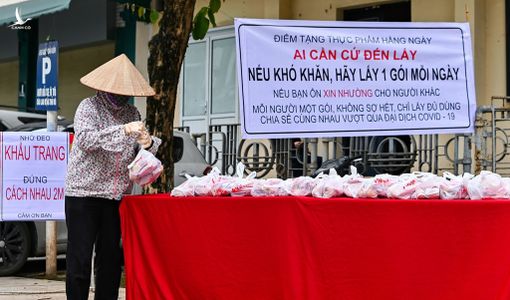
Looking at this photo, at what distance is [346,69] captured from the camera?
5.96 metres

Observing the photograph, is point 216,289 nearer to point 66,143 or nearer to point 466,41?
point 466,41

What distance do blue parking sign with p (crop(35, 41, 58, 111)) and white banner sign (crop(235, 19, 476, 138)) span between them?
3836 millimetres

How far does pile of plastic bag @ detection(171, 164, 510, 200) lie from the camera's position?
4586mm

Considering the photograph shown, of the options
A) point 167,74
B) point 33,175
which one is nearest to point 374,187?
point 167,74

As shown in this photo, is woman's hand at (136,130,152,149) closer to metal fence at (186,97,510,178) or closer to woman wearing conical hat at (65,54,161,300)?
woman wearing conical hat at (65,54,161,300)

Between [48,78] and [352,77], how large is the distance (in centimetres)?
443

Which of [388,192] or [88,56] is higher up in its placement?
[88,56]

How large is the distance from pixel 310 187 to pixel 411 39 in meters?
1.60

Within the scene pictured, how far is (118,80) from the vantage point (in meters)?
5.64

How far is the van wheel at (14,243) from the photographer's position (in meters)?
9.51

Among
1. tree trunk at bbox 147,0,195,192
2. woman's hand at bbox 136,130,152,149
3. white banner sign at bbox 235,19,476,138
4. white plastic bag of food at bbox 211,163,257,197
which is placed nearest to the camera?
white plastic bag of food at bbox 211,163,257,197

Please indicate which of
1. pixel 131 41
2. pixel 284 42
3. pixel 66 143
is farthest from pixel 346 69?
pixel 131 41

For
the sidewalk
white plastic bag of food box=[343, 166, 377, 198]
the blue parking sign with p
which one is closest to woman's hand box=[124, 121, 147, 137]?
white plastic bag of food box=[343, 166, 377, 198]

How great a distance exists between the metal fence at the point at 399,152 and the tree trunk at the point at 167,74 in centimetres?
371
